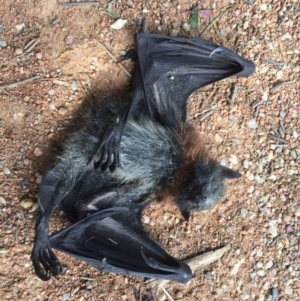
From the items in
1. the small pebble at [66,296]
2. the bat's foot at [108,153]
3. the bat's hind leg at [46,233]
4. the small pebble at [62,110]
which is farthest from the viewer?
the small pebble at [66,296]

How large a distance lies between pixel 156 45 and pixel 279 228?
209 centimetres

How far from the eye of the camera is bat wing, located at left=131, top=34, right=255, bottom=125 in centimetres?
392

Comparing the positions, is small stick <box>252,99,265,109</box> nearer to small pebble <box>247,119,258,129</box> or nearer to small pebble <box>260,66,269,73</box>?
small pebble <box>247,119,258,129</box>

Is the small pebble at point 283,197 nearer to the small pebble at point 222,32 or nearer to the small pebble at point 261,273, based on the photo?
the small pebble at point 261,273

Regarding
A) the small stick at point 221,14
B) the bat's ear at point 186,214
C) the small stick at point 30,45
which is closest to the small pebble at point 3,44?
the small stick at point 30,45

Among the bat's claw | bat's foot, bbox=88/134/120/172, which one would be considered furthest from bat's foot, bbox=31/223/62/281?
bat's foot, bbox=88/134/120/172

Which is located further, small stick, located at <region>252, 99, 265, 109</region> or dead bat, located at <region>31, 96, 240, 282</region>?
small stick, located at <region>252, 99, 265, 109</region>

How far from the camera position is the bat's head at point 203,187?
13.3 ft

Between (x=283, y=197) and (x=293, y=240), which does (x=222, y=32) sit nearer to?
(x=283, y=197)

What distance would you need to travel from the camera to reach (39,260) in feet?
12.4

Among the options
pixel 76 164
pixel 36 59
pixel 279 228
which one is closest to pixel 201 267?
pixel 279 228

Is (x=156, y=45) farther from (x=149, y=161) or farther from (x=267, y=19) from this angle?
(x=267, y=19)

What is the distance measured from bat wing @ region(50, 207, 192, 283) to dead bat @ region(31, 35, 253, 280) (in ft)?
0.11

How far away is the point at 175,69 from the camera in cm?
408
